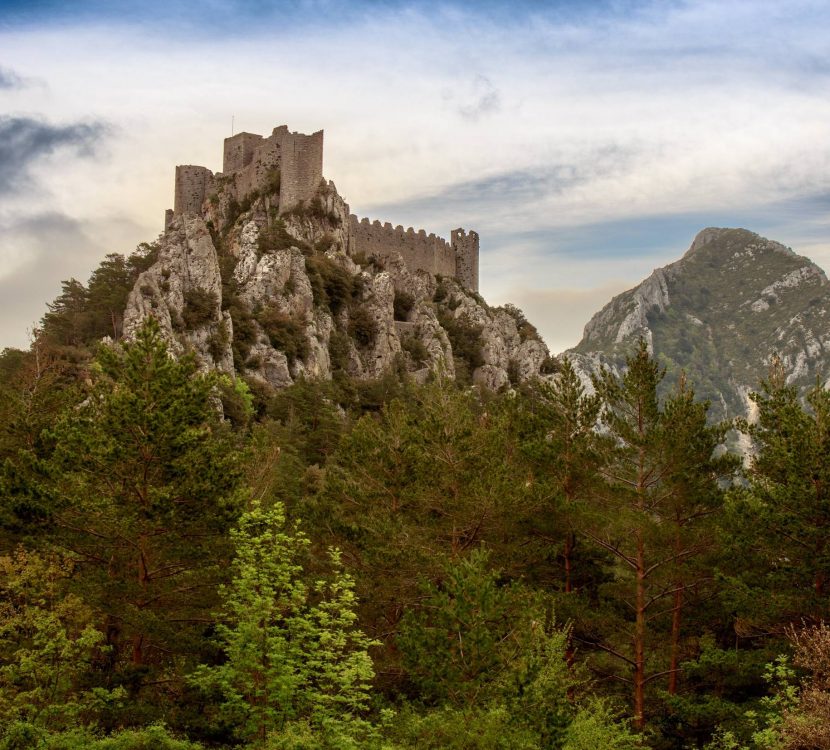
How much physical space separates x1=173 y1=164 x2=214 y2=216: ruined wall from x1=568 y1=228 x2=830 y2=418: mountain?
6255 centimetres

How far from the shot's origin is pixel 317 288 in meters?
65.9

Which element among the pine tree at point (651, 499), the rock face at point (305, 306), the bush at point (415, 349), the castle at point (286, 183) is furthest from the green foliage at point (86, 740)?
the castle at point (286, 183)

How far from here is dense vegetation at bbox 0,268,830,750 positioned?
53.2 ft

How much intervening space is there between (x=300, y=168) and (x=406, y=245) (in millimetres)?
16336

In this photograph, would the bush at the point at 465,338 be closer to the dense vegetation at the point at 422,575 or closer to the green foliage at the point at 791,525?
the dense vegetation at the point at 422,575

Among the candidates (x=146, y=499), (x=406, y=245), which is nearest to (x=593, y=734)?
(x=146, y=499)

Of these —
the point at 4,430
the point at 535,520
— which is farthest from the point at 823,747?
the point at 4,430

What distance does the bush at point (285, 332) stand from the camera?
59.3 m

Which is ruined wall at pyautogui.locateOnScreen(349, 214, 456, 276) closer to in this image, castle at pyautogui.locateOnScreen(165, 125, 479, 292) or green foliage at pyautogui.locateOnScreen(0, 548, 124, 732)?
castle at pyautogui.locateOnScreen(165, 125, 479, 292)

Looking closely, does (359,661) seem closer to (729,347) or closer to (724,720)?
(724,720)

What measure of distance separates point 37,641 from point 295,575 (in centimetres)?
633

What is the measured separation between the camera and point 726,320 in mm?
150375

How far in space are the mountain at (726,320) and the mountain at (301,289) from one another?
45704 mm

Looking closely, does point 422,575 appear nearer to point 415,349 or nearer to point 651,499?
point 651,499
